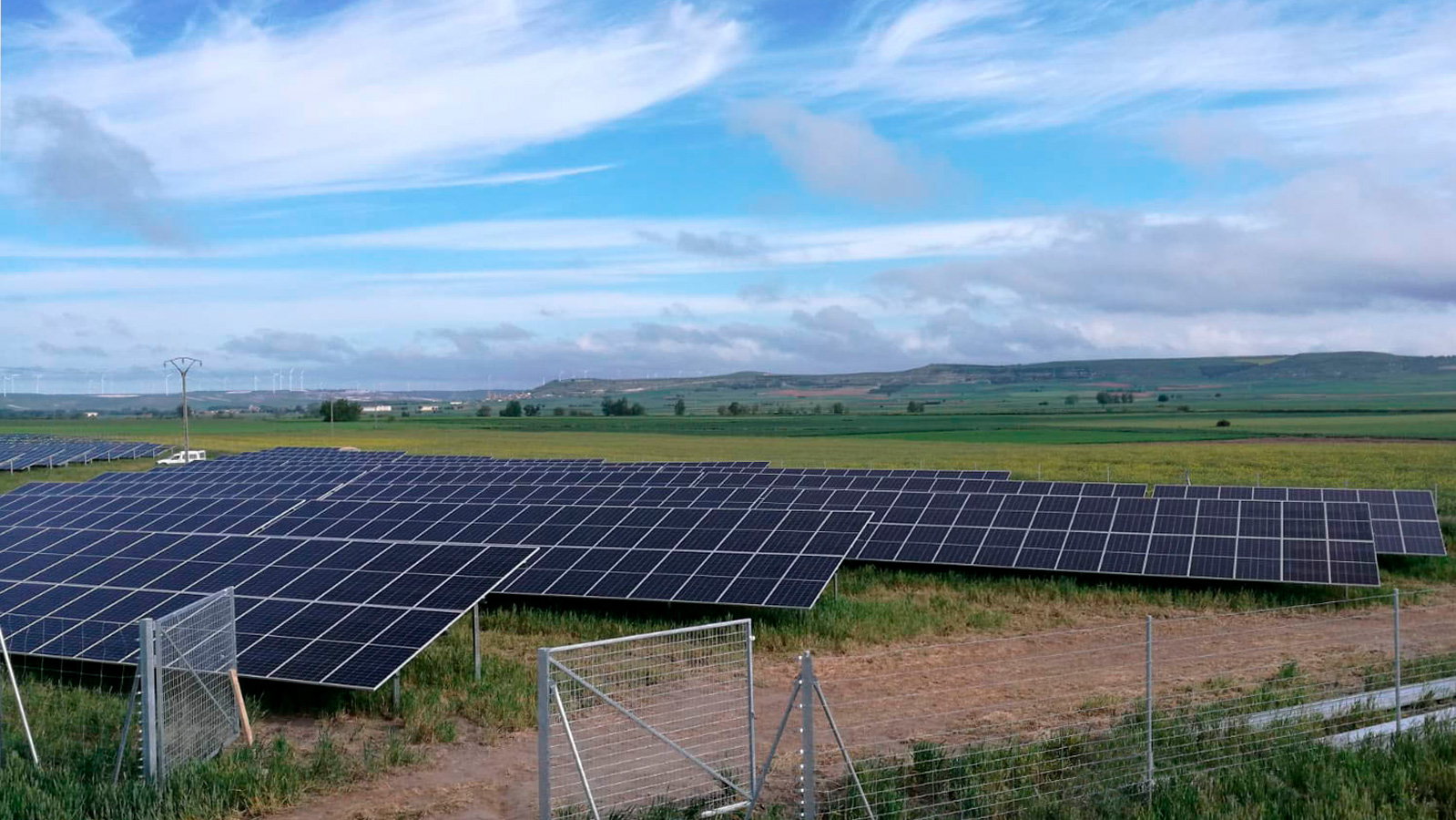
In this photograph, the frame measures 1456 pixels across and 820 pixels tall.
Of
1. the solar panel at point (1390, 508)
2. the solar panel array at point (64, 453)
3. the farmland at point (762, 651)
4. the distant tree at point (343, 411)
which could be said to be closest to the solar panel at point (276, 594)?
the farmland at point (762, 651)

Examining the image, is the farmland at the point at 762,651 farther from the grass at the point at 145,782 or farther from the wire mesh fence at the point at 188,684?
the wire mesh fence at the point at 188,684

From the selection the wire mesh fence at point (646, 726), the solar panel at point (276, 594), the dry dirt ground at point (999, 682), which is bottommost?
the dry dirt ground at point (999, 682)

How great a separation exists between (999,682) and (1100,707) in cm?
197

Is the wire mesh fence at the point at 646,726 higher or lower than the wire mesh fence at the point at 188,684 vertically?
lower

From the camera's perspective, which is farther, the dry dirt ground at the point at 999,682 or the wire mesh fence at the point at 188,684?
the dry dirt ground at the point at 999,682

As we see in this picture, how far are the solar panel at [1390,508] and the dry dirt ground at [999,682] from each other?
4.21 metres

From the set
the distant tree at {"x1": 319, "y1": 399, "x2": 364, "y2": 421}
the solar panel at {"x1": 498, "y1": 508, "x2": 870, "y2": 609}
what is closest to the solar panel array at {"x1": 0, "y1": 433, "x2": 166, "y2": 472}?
the solar panel at {"x1": 498, "y1": 508, "x2": 870, "y2": 609}

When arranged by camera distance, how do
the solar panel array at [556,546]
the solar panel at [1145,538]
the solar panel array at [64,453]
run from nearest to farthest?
the solar panel array at [556,546] → the solar panel at [1145,538] → the solar panel array at [64,453]

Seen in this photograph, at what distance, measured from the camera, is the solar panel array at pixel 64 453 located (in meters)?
62.8

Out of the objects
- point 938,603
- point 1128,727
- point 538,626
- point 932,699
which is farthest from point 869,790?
point 938,603

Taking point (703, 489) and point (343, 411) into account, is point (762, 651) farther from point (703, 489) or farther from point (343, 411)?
point (343, 411)

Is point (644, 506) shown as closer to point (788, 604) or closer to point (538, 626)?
point (538, 626)

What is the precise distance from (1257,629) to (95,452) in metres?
71.8

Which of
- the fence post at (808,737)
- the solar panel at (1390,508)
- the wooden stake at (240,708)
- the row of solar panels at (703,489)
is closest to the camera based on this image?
the fence post at (808,737)
